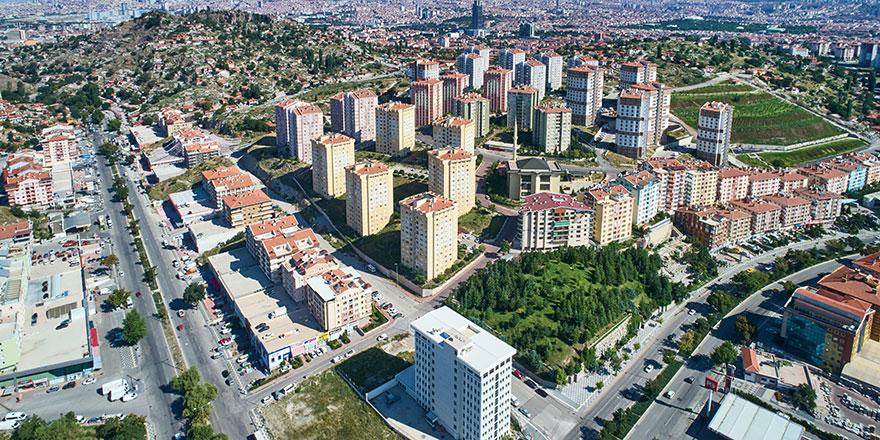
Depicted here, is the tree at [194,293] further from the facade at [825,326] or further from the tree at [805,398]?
→ the facade at [825,326]

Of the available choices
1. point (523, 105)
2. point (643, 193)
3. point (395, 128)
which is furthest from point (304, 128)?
point (643, 193)

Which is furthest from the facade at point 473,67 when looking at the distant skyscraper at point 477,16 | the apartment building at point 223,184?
the distant skyscraper at point 477,16

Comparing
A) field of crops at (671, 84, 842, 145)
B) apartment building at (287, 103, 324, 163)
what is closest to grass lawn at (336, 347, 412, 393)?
apartment building at (287, 103, 324, 163)

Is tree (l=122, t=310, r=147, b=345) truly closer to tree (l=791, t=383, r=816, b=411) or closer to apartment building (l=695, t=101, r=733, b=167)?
tree (l=791, t=383, r=816, b=411)

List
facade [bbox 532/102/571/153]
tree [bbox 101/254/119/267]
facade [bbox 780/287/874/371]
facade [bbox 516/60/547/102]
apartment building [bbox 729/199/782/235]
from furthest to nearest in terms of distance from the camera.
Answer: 1. facade [bbox 516/60/547/102]
2. facade [bbox 532/102/571/153]
3. apartment building [bbox 729/199/782/235]
4. tree [bbox 101/254/119/267]
5. facade [bbox 780/287/874/371]

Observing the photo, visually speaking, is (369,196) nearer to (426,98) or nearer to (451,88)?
(426,98)

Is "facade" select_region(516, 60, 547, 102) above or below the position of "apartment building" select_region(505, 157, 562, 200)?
above

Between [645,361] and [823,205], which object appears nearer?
[645,361]
